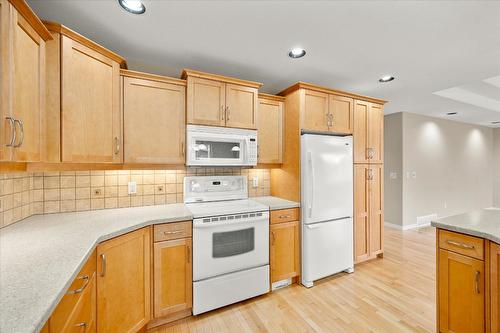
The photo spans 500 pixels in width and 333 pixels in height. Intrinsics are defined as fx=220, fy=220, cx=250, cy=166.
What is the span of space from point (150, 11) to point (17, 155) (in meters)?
1.25

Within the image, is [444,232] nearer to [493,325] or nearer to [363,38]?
[493,325]

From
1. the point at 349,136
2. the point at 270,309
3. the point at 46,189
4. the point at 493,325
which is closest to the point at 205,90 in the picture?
the point at 46,189

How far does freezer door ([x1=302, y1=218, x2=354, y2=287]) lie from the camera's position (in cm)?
248

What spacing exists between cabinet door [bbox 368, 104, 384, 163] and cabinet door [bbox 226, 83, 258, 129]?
171cm

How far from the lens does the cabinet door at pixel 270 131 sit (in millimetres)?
2695

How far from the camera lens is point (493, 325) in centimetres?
138

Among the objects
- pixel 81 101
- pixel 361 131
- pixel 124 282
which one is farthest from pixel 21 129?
pixel 361 131

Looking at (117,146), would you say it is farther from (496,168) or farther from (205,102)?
(496,168)

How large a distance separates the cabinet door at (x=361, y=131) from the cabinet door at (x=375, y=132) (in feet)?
0.27

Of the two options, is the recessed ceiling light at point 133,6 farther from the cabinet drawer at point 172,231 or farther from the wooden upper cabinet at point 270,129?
the cabinet drawer at point 172,231

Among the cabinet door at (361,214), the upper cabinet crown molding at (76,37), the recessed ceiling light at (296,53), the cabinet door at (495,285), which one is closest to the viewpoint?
the cabinet door at (495,285)

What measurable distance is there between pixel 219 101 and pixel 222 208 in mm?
1121

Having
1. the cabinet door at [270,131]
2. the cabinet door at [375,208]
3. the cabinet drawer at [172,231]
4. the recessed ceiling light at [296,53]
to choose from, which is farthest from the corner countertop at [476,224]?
the cabinet drawer at [172,231]

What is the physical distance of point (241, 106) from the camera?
→ 8.04 ft
